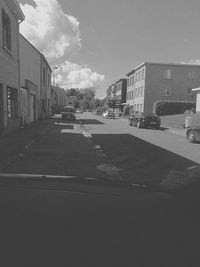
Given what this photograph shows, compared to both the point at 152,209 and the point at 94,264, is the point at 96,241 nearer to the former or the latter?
the point at 94,264

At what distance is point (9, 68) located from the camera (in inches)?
632

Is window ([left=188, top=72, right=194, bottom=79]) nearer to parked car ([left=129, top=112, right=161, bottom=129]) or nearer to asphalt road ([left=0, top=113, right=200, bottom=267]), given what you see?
parked car ([left=129, top=112, right=161, bottom=129])

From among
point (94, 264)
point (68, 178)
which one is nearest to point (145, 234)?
point (94, 264)

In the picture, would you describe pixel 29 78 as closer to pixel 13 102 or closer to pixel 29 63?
pixel 29 63

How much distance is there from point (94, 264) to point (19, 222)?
54 cm

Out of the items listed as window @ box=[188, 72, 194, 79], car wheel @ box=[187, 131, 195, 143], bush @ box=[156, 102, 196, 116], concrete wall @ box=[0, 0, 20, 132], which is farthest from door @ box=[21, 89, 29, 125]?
window @ box=[188, 72, 194, 79]

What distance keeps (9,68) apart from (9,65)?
16 cm

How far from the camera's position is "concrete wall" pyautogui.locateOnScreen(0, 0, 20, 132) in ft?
47.6

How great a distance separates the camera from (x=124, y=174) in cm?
731

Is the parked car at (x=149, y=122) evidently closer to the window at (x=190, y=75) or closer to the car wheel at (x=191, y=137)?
the car wheel at (x=191, y=137)

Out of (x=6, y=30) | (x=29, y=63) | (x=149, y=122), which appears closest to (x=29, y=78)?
(x=29, y=63)

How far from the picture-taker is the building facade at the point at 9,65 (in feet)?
47.6

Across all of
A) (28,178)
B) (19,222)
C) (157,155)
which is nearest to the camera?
(19,222)

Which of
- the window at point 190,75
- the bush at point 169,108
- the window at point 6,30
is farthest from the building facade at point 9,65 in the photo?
the window at point 190,75
